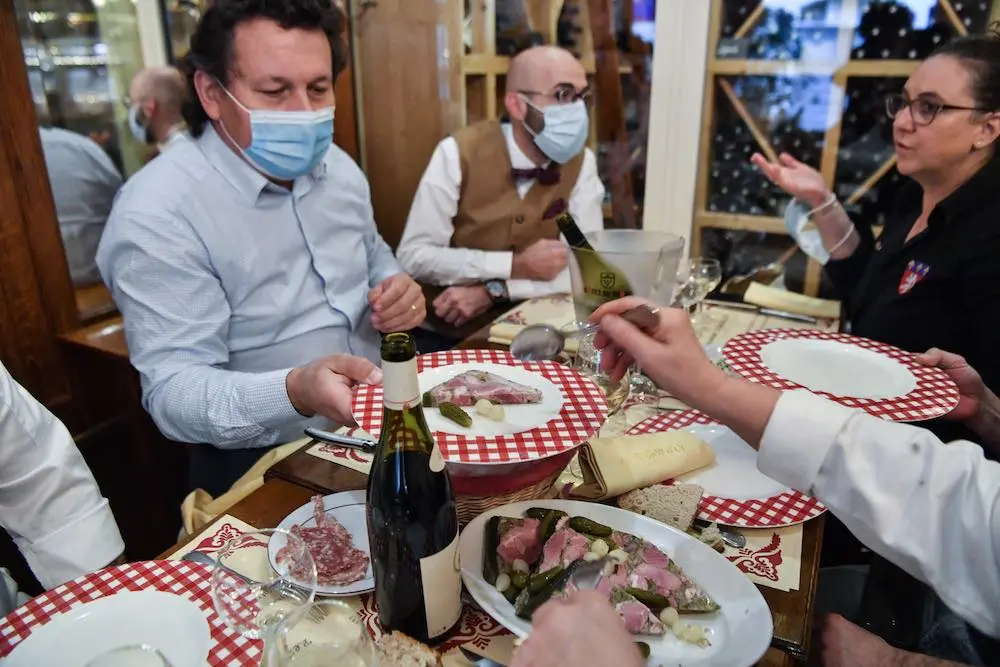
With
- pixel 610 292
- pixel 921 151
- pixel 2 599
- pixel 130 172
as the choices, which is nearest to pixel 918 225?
pixel 921 151

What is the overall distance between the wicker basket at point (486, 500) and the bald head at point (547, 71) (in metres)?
1.88

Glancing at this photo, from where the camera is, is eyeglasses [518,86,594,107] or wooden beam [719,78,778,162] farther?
wooden beam [719,78,778,162]

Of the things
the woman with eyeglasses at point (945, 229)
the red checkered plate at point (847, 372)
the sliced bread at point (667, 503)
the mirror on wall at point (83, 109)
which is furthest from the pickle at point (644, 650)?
the mirror on wall at point (83, 109)

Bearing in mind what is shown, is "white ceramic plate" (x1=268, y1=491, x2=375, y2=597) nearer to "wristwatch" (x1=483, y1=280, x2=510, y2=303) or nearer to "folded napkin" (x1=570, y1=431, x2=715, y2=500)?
"folded napkin" (x1=570, y1=431, x2=715, y2=500)

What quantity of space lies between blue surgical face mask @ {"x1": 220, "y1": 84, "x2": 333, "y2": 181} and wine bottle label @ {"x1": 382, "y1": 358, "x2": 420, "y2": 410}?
3.59 feet

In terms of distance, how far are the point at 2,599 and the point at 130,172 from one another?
6.27 ft

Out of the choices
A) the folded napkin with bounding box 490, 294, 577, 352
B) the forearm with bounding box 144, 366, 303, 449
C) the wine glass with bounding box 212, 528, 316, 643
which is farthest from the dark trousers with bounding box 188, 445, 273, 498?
the wine glass with bounding box 212, 528, 316, 643

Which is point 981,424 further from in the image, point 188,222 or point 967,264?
point 188,222

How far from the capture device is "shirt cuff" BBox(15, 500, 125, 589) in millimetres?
1126

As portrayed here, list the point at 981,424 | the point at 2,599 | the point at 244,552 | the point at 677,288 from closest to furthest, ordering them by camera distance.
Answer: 1. the point at 244,552
2. the point at 2,599
3. the point at 981,424
4. the point at 677,288

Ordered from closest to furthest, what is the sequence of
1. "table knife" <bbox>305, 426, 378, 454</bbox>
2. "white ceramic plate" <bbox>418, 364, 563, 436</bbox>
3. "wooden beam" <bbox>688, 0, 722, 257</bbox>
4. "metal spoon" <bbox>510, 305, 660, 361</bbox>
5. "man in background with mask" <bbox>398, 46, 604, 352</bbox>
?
"white ceramic plate" <bbox>418, 364, 563, 436</bbox> → "table knife" <bbox>305, 426, 378, 454</bbox> → "metal spoon" <bbox>510, 305, 660, 361</bbox> → "man in background with mask" <bbox>398, 46, 604, 352</bbox> → "wooden beam" <bbox>688, 0, 722, 257</bbox>

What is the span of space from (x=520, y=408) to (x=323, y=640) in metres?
0.40

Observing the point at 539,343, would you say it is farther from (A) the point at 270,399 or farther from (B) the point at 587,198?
(B) the point at 587,198

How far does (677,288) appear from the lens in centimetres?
174
